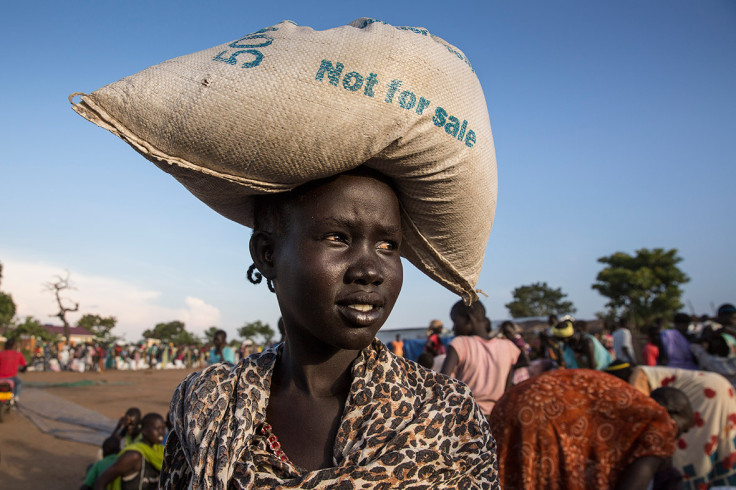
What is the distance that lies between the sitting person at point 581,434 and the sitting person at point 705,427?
1270mm

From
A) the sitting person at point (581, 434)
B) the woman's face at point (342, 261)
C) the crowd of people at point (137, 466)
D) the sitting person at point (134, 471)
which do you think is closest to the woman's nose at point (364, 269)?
the woman's face at point (342, 261)

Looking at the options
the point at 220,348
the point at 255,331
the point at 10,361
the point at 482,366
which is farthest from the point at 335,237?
the point at 255,331

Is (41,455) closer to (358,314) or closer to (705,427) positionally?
(705,427)

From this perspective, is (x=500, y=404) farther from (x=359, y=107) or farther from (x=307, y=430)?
(x=359, y=107)

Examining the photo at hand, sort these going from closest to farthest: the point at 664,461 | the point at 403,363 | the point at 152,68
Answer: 1. the point at 152,68
2. the point at 403,363
3. the point at 664,461

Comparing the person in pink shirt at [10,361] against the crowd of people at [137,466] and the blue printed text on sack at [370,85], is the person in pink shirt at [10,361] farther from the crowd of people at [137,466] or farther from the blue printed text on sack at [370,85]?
the blue printed text on sack at [370,85]

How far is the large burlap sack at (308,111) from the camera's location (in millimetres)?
1292

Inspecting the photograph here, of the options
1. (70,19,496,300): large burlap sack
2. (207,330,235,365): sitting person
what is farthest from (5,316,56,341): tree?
(70,19,496,300): large burlap sack

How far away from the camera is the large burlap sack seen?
1.29 m

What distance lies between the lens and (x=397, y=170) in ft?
4.77

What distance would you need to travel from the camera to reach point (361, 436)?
1.34 metres

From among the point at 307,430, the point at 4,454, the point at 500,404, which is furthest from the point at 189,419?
the point at 4,454

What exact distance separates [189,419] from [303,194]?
2.32ft

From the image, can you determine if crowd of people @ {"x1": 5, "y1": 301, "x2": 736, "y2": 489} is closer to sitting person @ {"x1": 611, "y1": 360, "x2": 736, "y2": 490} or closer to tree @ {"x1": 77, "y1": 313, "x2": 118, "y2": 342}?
sitting person @ {"x1": 611, "y1": 360, "x2": 736, "y2": 490}
